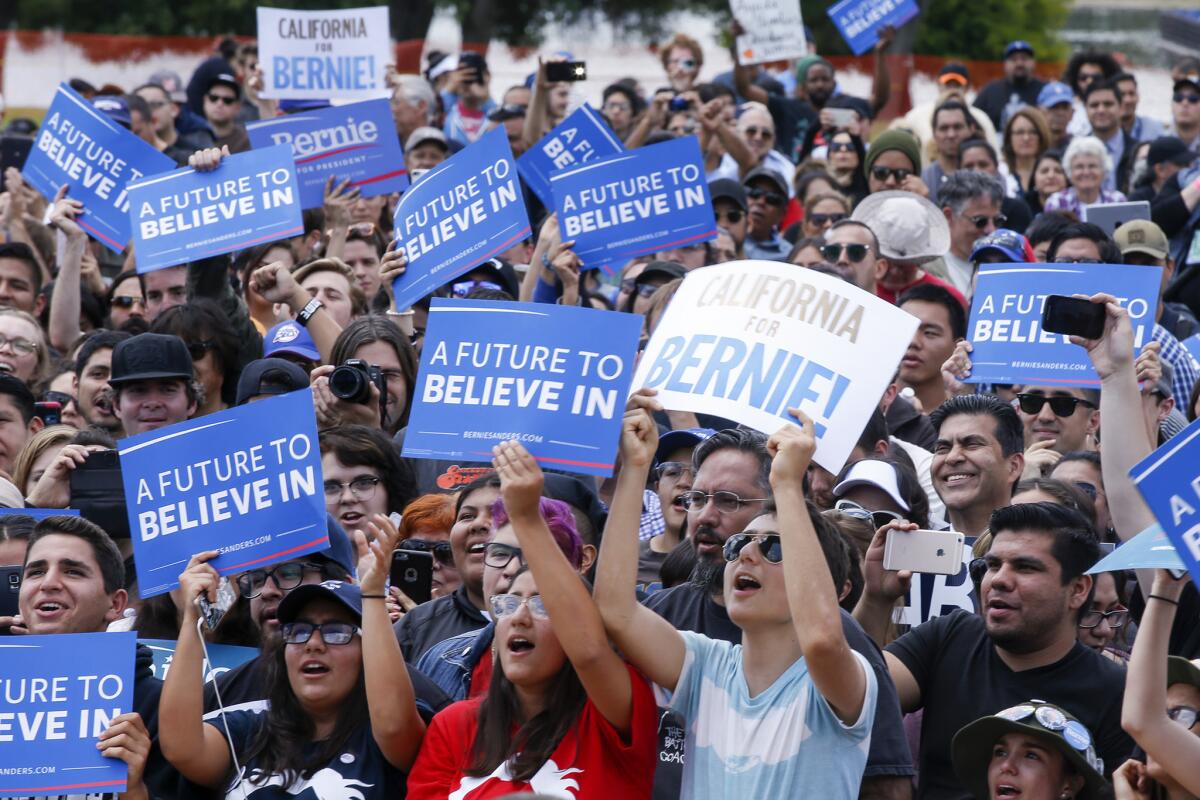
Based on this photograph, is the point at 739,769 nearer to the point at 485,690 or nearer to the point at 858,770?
the point at 858,770

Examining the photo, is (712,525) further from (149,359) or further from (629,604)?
(149,359)

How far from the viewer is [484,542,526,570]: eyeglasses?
5.50 metres

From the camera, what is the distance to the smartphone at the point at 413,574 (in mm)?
6781

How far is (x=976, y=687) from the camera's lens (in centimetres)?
570

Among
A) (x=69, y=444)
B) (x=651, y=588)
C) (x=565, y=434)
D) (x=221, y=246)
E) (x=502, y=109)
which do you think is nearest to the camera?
(x=565, y=434)

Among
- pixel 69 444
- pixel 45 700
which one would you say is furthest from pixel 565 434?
pixel 69 444

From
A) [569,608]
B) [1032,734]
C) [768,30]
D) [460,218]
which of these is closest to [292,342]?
[460,218]

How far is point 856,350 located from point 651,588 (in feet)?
3.60

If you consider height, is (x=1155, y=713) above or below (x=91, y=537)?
above

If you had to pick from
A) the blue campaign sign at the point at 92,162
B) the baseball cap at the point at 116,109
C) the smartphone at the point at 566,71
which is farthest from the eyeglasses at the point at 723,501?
the baseball cap at the point at 116,109

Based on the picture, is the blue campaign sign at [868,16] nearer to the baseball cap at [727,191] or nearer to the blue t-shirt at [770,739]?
the baseball cap at [727,191]

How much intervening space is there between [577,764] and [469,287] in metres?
4.37

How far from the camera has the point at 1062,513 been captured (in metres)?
5.86

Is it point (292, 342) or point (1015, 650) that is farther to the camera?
point (292, 342)
